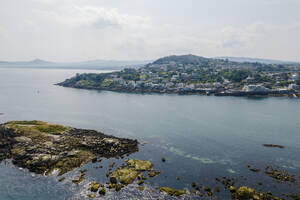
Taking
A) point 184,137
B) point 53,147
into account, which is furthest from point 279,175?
point 53,147

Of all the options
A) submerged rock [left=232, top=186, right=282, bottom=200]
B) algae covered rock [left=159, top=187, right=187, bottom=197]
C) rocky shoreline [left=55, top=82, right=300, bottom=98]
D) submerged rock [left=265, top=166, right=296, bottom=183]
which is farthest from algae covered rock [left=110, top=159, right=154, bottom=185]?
rocky shoreline [left=55, top=82, right=300, bottom=98]

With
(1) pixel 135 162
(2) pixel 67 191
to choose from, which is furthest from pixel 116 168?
(2) pixel 67 191

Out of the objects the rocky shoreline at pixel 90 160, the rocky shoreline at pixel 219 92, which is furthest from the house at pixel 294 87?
the rocky shoreline at pixel 90 160

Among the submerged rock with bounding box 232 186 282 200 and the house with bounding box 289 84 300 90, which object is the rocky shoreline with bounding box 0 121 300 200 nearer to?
the submerged rock with bounding box 232 186 282 200

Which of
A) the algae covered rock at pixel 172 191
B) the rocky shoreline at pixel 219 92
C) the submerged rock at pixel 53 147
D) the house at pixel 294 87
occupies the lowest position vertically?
the algae covered rock at pixel 172 191

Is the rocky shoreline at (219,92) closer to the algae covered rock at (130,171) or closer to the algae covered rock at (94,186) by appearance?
the algae covered rock at (130,171)

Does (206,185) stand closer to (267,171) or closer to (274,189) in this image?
(274,189)
